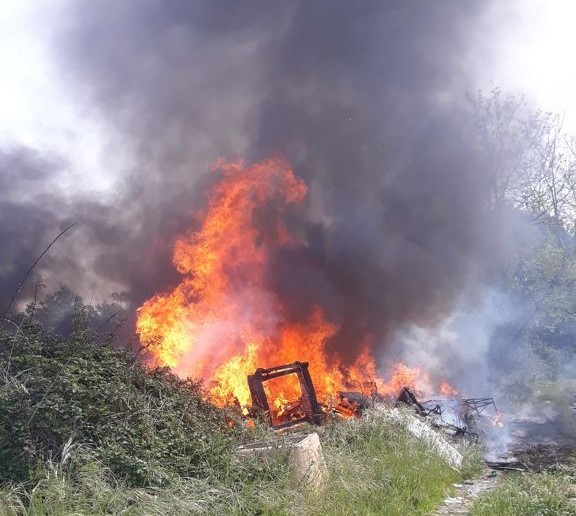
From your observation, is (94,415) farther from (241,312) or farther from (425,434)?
(241,312)

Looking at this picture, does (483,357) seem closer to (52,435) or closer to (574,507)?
(574,507)

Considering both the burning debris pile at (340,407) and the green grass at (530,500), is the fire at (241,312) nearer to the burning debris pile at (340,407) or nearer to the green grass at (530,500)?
the burning debris pile at (340,407)

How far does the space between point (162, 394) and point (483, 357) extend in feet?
56.4

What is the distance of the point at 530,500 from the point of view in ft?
18.4

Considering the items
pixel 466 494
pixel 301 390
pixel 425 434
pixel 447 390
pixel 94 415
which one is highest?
pixel 94 415

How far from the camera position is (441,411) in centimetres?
1241

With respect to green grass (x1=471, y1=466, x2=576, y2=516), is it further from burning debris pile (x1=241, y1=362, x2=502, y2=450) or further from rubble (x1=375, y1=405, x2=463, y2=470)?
burning debris pile (x1=241, y1=362, x2=502, y2=450)

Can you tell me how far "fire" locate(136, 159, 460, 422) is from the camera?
1517 centimetres

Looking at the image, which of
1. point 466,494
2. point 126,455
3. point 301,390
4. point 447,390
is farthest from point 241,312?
point 126,455

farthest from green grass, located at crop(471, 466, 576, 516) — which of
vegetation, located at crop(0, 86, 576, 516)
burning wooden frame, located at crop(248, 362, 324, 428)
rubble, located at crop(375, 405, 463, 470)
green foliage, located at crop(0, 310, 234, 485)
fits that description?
burning wooden frame, located at crop(248, 362, 324, 428)

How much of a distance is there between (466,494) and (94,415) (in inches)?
211

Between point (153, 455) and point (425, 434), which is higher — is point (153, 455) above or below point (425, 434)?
above

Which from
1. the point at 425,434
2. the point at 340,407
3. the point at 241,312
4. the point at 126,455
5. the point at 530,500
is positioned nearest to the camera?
→ the point at 126,455

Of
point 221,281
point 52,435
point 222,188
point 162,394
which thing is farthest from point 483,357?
point 52,435
